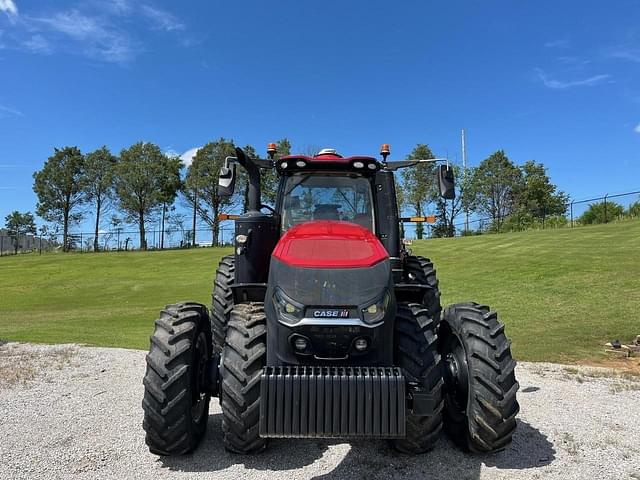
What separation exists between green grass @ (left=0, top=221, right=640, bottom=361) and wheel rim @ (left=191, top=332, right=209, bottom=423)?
5.84 m

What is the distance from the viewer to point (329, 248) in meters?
4.25

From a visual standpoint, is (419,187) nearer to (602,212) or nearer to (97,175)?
(602,212)

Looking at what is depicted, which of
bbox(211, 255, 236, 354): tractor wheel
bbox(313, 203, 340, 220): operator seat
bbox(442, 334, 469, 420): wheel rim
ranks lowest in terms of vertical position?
bbox(442, 334, 469, 420): wheel rim

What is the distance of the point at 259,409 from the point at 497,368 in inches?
76.5

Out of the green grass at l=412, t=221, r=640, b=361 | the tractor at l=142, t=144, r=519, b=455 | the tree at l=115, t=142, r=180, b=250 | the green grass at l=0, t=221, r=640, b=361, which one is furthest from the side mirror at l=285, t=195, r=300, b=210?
the tree at l=115, t=142, r=180, b=250

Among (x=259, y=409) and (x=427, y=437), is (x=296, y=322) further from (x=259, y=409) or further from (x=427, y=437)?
(x=427, y=437)

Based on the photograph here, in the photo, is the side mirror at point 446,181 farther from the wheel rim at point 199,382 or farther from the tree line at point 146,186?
the tree line at point 146,186

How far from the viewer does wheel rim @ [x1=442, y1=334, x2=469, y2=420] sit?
448 centimetres

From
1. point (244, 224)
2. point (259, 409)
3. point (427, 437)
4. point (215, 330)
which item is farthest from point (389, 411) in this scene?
point (215, 330)

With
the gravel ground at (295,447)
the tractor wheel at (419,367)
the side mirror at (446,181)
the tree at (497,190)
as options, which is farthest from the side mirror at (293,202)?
the tree at (497,190)

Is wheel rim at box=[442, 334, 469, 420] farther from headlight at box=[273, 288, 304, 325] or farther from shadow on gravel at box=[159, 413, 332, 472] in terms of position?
headlight at box=[273, 288, 304, 325]

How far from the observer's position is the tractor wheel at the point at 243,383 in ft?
12.6

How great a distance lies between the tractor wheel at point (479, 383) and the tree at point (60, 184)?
168 feet

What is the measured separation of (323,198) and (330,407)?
2650 millimetres
